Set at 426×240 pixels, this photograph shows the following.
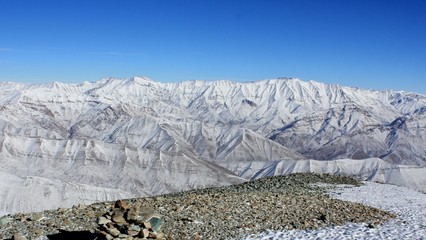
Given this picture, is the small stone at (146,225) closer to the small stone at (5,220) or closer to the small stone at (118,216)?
the small stone at (118,216)

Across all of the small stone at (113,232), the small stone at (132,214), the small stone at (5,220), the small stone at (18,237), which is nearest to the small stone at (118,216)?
the small stone at (132,214)

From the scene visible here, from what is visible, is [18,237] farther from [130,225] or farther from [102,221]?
[130,225]

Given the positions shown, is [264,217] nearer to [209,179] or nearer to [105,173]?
[209,179]

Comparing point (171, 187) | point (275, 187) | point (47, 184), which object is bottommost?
point (171, 187)

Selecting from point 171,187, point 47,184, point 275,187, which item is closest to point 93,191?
point 47,184

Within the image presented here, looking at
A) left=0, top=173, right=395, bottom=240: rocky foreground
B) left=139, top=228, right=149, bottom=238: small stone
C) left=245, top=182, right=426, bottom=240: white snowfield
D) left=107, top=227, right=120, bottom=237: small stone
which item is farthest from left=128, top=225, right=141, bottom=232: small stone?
left=245, top=182, right=426, bottom=240: white snowfield

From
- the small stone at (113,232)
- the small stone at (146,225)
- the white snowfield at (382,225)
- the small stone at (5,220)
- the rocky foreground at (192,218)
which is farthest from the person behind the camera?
the small stone at (5,220)
